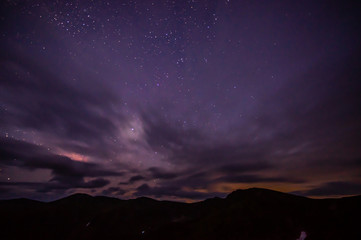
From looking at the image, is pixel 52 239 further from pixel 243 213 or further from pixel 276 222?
pixel 276 222

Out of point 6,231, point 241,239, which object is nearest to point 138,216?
point 6,231

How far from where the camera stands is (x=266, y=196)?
14538cm

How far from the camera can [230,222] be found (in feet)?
409

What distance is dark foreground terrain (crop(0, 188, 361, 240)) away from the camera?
310ft

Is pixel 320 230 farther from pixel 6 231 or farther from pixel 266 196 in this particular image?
pixel 6 231

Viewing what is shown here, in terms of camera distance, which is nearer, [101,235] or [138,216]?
[101,235]

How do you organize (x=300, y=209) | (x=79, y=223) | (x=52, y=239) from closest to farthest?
(x=300, y=209) → (x=52, y=239) → (x=79, y=223)

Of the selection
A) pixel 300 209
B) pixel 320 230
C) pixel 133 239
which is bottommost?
pixel 133 239

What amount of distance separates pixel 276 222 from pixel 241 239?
22745 mm

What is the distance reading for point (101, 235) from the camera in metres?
160

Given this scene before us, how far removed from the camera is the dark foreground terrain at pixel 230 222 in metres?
94.6

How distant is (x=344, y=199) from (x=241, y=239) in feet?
200

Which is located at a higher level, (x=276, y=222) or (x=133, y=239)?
(x=276, y=222)

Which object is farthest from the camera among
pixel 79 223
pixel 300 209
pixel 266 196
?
pixel 79 223
